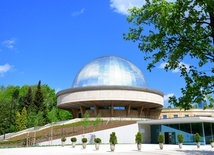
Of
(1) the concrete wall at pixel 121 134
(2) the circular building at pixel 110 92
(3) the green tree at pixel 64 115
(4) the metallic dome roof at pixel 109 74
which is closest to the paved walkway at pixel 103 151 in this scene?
(1) the concrete wall at pixel 121 134

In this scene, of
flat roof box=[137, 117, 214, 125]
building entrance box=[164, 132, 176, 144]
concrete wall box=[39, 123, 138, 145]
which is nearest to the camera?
flat roof box=[137, 117, 214, 125]

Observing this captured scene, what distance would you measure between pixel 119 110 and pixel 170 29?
2076 inches

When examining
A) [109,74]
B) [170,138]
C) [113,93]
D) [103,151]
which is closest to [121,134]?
[170,138]

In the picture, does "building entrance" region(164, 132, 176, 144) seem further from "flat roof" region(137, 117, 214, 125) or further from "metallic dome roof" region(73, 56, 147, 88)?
"metallic dome roof" region(73, 56, 147, 88)

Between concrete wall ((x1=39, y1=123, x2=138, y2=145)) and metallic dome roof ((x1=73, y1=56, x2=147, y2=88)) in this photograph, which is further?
metallic dome roof ((x1=73, y1=56, x2=147, y2=88))

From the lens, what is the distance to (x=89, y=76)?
63.7m

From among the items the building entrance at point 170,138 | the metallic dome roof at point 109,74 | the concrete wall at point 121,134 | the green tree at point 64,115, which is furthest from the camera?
the green tree at point 64,115

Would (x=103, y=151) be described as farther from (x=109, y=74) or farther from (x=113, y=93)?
(x=109, y=74)

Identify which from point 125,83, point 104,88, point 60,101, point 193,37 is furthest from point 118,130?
point 193,37

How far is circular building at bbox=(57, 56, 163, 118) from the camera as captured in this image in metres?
58.0

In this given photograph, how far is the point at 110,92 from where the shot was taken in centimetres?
5762

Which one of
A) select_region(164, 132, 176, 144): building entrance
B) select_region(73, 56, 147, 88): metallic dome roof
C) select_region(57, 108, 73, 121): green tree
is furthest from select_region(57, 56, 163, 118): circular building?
A: select_region(164, 132, 176, 144): building entrance

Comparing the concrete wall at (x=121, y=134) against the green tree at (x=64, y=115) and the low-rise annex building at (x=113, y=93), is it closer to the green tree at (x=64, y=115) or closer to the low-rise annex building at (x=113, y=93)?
the low-rise annex building at (x=113, y=93)

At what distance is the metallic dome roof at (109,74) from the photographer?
6197cm
